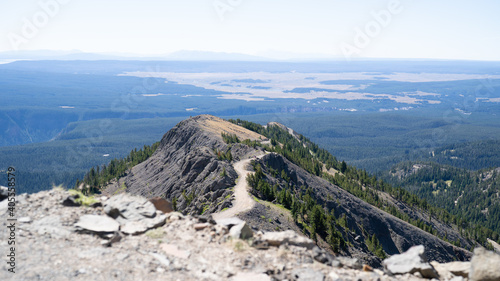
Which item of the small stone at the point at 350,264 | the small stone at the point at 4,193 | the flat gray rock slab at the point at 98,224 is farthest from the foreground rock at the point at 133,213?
the small stone at the point at 350,264

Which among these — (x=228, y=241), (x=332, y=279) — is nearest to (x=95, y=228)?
(x=228, y=241)

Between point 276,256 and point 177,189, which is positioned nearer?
point 276,256

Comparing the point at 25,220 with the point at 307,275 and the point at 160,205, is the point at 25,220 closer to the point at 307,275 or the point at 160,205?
the point at 160,205

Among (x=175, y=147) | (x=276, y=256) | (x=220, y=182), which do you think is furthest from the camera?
(x=175, y=147)

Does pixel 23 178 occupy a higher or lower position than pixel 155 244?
lower

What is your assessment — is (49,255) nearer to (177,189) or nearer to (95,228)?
(95,228)

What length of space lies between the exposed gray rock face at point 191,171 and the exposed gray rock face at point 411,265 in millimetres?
34705

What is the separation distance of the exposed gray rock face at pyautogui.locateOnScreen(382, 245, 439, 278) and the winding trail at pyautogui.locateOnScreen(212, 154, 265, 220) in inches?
1159

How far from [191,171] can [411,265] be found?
186 ft

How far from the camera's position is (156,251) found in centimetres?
2039

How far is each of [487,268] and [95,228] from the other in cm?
1883

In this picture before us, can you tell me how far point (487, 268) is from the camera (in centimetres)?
1906

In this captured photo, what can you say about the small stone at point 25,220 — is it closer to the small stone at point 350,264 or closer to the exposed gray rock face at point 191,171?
the small stone at point 350,264

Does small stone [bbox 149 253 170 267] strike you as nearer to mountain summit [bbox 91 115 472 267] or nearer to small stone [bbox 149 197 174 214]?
small stone [bbox 149 197 174 214]
